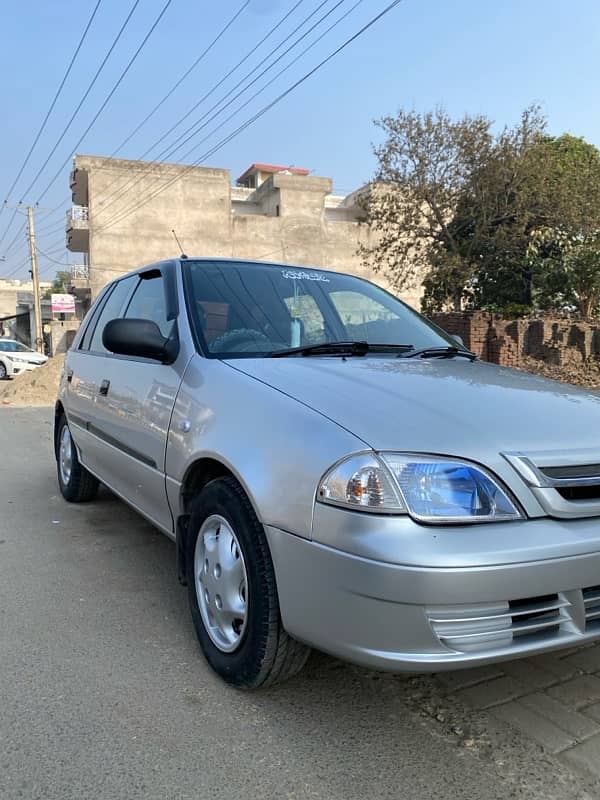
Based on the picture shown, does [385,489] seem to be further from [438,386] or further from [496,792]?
[496,792]

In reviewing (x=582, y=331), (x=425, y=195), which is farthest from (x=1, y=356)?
(x=582, y=331)

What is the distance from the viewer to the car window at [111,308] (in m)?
4.37

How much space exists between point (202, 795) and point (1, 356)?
22.7 m

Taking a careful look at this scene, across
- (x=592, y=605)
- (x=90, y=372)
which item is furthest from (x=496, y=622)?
(x=90, y=372)

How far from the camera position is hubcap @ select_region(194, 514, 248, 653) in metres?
2.46

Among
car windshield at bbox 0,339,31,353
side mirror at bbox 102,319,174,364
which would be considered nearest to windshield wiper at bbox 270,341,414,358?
side mirror at bbox 102,319,174,364

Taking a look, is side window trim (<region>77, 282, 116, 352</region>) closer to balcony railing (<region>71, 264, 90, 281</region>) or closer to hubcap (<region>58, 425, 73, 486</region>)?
hubcap (<region>58, 425, 73, 486</region>)

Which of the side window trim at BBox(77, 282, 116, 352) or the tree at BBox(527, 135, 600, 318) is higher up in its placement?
the tree at BBox(527, 135, 600, 318)

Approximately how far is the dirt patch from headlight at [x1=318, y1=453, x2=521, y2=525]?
13.4 metres

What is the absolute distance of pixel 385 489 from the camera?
1981mm

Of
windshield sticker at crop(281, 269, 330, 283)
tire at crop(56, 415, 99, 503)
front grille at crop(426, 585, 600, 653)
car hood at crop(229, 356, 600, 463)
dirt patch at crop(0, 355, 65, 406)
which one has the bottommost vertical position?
dirt patch at crop(0, 355, 65, 406)

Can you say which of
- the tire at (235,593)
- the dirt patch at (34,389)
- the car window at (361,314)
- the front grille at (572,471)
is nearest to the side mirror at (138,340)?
the tire at (235,593)

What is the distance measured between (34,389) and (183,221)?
1030 inches

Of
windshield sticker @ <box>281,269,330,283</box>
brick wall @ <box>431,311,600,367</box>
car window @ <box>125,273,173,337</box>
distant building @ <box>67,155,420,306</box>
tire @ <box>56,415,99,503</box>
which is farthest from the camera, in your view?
distant building @ <box>67,155,420,306</box>
